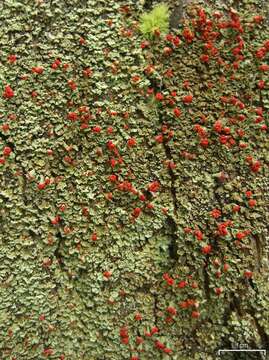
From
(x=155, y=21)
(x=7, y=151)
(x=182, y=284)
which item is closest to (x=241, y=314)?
(x=182, y=284)

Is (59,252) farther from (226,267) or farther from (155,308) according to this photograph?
(226,267)

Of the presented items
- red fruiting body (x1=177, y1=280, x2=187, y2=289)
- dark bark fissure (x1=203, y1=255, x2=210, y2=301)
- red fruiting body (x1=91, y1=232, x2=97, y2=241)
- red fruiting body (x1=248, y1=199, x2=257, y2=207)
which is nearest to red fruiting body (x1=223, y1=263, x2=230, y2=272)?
dark bark fissure (x1=203, y1=255, x2=210, y2=301)

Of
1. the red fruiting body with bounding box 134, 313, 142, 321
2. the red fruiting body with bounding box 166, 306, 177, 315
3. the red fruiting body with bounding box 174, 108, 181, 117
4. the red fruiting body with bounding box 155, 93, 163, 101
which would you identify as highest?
the red fruiting body with bounding box 155, 93, 163, 101

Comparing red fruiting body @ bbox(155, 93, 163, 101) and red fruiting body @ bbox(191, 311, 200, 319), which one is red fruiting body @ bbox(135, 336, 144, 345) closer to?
red fruiting body @ bbox(191, 311, 200, 319)

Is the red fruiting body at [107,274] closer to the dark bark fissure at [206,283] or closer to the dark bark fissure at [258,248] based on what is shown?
the dark bark fissure at [206,283]

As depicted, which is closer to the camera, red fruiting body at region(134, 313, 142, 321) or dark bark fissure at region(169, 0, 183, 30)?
red fruiting body at region(134, 313, 142, 321)

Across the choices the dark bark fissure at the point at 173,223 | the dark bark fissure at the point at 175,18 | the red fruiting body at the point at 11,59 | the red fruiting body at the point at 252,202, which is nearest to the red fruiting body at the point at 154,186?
the dark bark fissure at the point at 173,223

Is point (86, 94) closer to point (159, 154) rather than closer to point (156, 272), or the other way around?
point (159, 154)

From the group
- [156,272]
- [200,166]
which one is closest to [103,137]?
[200,166]

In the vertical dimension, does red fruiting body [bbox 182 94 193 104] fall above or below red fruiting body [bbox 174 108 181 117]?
above
